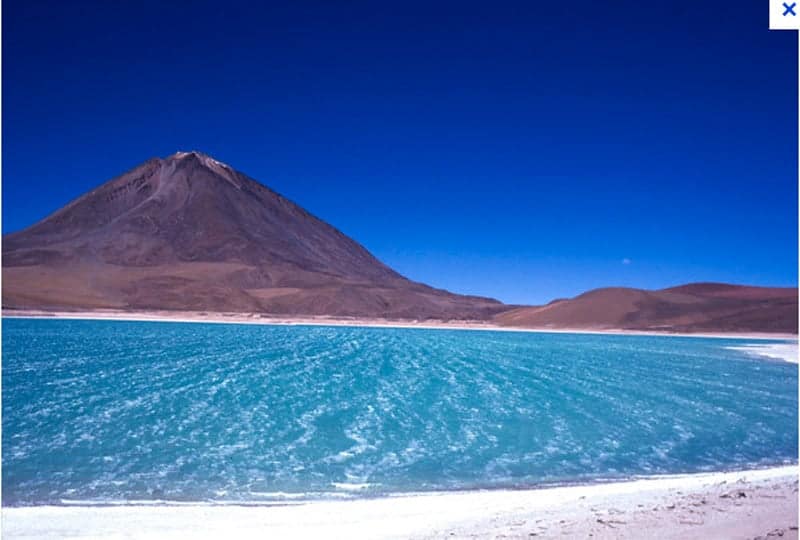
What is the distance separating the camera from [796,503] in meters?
7.29

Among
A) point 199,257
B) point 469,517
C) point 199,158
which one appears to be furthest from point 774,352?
point 199,158

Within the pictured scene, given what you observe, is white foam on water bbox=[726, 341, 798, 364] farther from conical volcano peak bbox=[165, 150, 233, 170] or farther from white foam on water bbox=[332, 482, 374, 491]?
conical volcano peak bbox=[165, 150, 233, 170]

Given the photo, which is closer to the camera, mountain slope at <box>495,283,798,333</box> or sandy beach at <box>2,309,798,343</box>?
sandy beach at <box>2,309,798,343</box>

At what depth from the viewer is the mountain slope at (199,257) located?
330 ft

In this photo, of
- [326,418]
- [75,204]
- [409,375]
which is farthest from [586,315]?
[75,204]

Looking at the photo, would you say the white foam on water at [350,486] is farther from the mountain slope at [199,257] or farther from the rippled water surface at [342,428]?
the mountain slope at [199,257]

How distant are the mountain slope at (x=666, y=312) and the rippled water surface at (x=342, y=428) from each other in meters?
68.2

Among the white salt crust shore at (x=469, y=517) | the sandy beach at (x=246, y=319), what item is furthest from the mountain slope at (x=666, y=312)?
the white salt crust shore at (x=469, y=517)

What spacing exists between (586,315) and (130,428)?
90.5 m

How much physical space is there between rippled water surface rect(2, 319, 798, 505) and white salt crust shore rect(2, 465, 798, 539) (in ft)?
2.58

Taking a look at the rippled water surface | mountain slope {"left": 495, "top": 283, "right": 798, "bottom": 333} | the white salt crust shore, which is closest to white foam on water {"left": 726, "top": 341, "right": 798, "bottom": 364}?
the rippled water surface

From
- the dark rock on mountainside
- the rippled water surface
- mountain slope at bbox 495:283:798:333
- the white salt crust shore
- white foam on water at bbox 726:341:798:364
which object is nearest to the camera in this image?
the white salt crust shore

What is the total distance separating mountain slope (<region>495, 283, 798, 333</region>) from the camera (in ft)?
283

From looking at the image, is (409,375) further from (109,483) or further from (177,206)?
(177,206)
